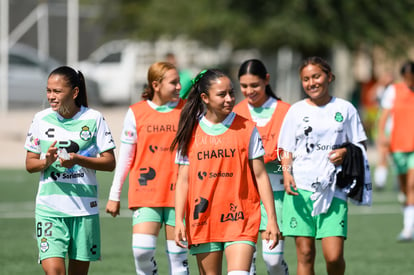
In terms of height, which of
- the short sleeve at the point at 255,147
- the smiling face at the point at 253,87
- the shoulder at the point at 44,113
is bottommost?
the short sleeve at the point at 255,147

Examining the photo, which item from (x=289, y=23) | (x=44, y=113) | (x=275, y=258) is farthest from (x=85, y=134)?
(x=289, y=23)

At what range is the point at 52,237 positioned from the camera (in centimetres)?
731

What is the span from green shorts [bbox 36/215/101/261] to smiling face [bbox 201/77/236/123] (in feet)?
4.31

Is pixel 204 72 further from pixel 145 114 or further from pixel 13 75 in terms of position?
pixel 13 75

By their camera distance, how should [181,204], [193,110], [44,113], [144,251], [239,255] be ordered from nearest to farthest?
[239,255], [181,204], [193,110], [44,113], [144,251]

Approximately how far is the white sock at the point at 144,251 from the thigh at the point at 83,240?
967mm

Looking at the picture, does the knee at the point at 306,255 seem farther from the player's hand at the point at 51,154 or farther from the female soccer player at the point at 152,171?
the player's hand at the point at 51,154

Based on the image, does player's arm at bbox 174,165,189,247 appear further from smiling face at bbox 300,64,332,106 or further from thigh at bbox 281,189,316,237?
smiling face at bbox 300,64,332,106

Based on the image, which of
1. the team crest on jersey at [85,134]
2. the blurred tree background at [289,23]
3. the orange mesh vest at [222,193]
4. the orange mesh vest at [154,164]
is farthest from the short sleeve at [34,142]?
the blurred tree background at [289,23]

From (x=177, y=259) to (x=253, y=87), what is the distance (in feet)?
5.50

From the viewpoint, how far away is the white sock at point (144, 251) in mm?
8422

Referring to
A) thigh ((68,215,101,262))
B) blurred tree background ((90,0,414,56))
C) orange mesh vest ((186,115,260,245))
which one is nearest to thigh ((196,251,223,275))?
orange mesh vest ((186,115,260,245))

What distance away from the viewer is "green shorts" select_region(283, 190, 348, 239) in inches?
320

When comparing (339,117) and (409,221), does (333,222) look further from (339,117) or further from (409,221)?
(409,221)
